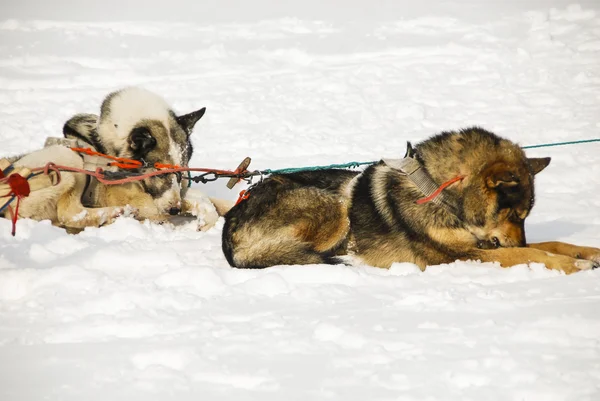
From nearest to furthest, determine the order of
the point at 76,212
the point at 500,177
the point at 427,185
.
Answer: the point at 500,177
the point at 427,185
the point at 76,212

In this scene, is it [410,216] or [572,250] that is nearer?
[572,250]

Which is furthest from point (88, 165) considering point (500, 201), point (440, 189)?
point (500, 201)

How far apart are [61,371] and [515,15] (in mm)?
12294

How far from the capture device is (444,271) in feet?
14.5

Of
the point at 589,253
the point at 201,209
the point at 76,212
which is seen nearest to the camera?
the point at 589,253

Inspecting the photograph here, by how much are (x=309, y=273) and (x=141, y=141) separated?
2.10m

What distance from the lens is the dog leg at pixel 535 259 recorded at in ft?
14.0

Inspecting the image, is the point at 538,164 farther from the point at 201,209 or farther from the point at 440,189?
the point at 201,209

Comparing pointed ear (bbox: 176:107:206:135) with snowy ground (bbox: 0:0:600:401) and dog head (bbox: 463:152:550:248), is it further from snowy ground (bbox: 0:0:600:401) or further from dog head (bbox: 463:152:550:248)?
dog head (bbox: 463:152:550:248)

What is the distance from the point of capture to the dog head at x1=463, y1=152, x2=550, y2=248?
14.5 feet

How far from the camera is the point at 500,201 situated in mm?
4465

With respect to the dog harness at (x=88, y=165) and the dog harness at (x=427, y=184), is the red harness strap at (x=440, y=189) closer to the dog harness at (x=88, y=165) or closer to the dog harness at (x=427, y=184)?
the dog harness at (x=427, y=184)

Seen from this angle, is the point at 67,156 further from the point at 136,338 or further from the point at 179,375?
the point at 179,375

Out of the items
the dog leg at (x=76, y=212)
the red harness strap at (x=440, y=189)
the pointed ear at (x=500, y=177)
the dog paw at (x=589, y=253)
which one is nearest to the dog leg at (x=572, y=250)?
the dog paw at (x=589, y=253)
